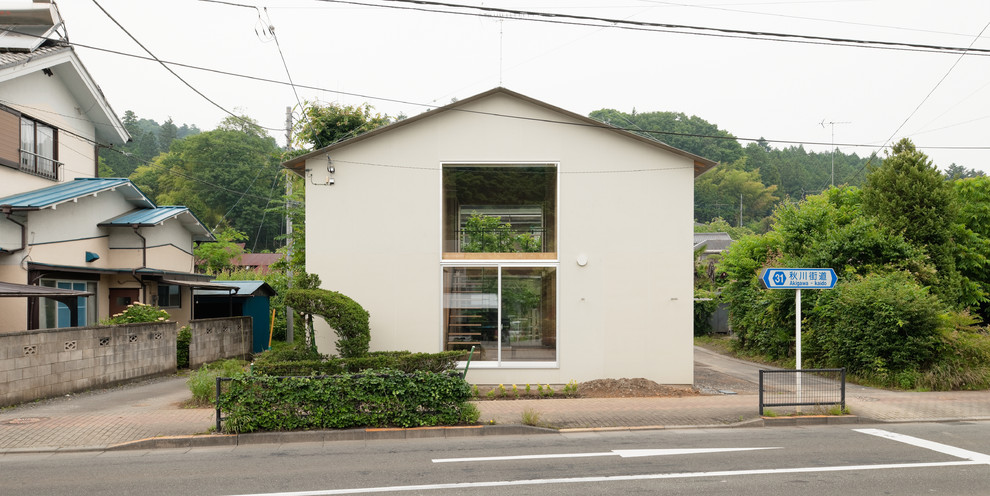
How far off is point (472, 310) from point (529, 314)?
1.35 m

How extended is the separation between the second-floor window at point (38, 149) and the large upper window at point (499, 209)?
39.2 feet

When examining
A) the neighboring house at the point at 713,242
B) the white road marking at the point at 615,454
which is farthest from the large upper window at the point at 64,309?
the neighboring house at the point at 713,242

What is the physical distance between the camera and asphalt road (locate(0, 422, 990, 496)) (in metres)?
7.44

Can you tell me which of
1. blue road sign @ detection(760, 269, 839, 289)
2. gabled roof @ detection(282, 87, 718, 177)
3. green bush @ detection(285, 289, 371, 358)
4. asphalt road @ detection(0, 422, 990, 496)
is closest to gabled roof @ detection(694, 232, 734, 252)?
gabled roof @ detection(282, 87, 718, 177)

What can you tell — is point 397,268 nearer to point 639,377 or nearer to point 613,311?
point 613,311

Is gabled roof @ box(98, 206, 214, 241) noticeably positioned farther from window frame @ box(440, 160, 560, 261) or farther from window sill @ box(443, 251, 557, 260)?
window sill @ box(443, 251, 557, 260)

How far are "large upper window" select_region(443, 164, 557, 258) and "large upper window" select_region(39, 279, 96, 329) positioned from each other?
10383mm

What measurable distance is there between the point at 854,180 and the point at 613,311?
7931 centimetres

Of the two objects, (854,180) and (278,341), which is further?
(854,180)

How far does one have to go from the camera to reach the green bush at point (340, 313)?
13.2m

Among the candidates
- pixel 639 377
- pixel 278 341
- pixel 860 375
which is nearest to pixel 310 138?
pixel 278 341

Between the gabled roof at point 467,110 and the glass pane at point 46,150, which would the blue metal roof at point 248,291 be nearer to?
the glass pane at point 46,150

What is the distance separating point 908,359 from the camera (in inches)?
617

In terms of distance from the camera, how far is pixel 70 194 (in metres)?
16.9
